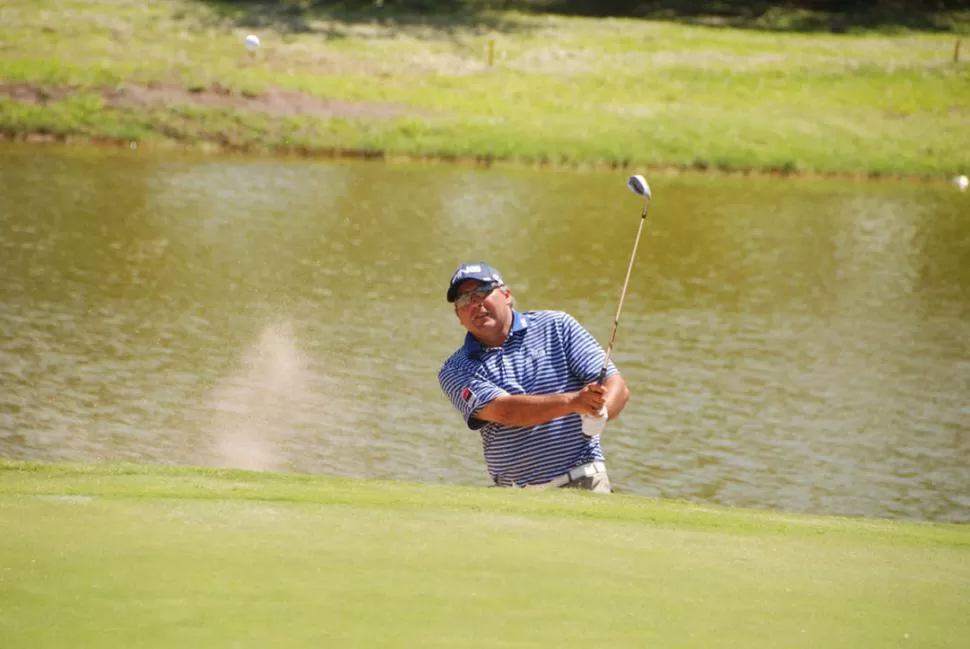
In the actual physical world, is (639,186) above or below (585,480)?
above

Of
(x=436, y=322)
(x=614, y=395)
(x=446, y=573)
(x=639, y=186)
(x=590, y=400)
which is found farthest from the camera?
(x=436, y=322)

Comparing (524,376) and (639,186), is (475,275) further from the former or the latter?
(639,186)

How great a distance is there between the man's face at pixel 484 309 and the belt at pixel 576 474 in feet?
2.16

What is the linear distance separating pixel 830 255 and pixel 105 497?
1790 centimetres

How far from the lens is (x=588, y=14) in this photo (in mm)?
53719

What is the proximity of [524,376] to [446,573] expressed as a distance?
2.32 meters

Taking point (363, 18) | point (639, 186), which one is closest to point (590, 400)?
point (639, 186)

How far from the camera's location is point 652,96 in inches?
1538

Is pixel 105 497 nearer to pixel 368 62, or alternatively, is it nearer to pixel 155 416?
pixel 155 416

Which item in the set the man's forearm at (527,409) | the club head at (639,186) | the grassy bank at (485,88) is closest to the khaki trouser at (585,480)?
the man's forearm at (527,409)

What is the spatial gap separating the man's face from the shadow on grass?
3750cm

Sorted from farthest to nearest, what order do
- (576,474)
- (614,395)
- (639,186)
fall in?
(639,186) → (576,474) → (614,395)

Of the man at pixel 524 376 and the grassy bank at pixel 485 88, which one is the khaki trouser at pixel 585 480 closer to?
the man at pixel 524 376

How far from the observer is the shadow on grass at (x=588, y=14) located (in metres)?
46.3
